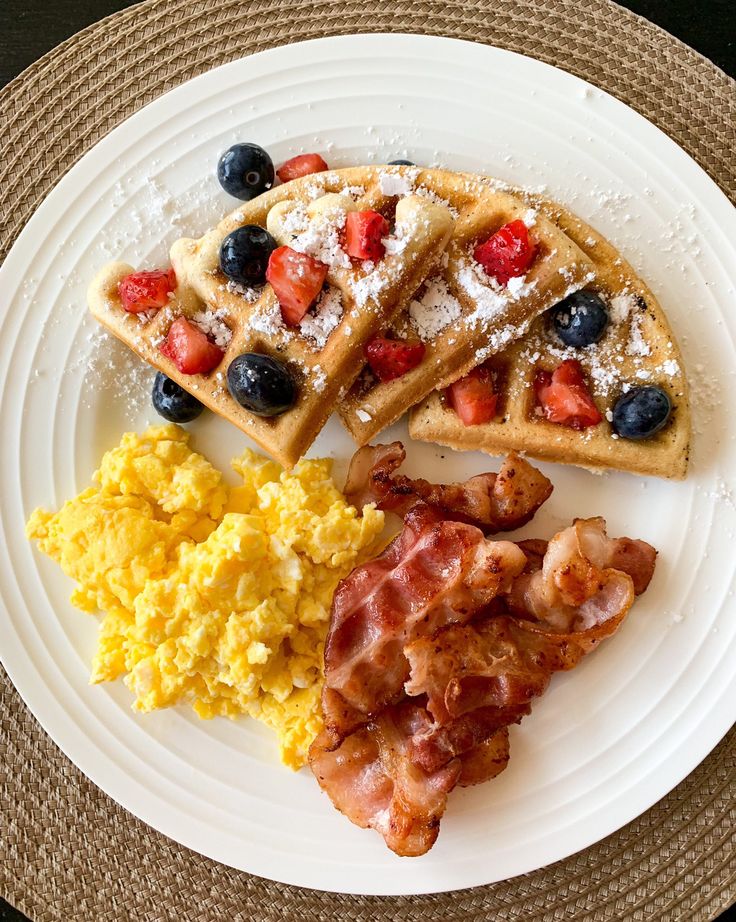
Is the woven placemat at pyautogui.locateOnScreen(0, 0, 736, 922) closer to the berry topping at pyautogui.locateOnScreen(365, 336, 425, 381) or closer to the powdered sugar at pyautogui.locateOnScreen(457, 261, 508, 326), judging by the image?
the powdered sugar at pyautogui.locateOnScreen(457, 261, 508, 326)

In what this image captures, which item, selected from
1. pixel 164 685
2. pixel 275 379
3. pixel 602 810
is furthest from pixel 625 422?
pixel 164 685

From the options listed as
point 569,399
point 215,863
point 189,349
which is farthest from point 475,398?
point 215,863

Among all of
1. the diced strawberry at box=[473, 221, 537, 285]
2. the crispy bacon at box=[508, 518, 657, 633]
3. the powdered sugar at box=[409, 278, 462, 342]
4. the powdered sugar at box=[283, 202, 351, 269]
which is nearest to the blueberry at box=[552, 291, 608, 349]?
the diced strawberry at box=[473, 221, 537, 285]

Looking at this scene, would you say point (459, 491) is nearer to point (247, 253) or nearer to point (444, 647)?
point (444, 647)

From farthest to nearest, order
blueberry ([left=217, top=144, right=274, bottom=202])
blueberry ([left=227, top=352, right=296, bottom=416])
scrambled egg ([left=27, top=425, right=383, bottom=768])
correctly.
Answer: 1. blueberry ([left=217, top=144, right=274, bottom=202])
2. scrambled egg ([left=27, top=425, right=383, bottom=768])
3. blueberry ([left=227, top=352, right=296, bottom=416])

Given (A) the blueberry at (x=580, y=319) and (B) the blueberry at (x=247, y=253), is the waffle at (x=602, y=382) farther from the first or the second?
(B) the blueberry at (x=247, y=253)

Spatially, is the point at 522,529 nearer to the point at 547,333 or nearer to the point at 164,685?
the point at 547,333
